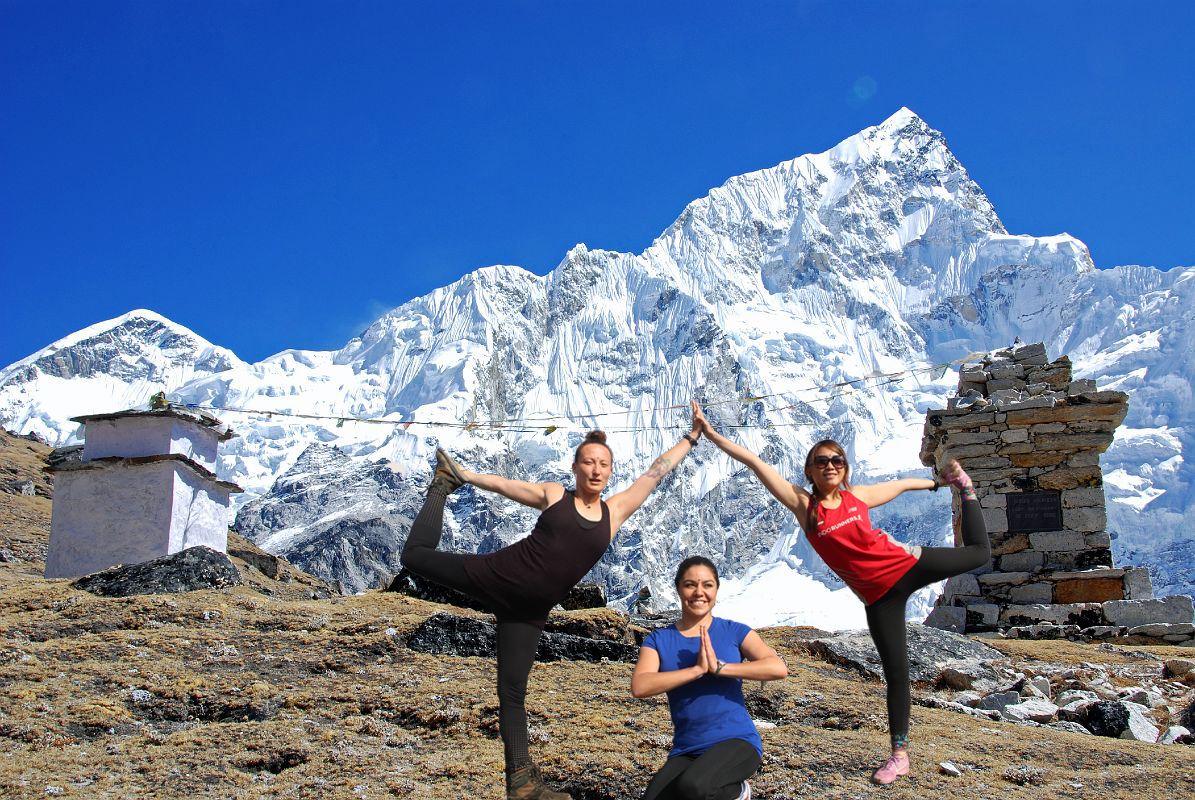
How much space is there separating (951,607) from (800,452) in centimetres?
15704

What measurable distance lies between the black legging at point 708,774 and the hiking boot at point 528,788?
0.61 m

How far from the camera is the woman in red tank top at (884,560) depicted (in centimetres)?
531

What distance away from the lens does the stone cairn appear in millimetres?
13750

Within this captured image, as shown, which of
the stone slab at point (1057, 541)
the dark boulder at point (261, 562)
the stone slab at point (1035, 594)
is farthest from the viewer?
the dark boulder at point (261, 562)

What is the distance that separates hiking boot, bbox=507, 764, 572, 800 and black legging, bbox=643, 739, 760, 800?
2.02 ft

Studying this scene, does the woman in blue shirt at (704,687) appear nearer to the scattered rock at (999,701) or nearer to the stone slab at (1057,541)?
the scattered rock at (999,701)

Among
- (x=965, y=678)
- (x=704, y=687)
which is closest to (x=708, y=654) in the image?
(x=704, y=687)

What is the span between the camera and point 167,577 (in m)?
9.39

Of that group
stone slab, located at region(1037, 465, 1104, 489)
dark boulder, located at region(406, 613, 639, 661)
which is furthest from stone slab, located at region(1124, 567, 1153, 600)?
dark boulder, located at region(406, 613, 639, 661)

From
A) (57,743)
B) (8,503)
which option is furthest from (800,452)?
(57,743)

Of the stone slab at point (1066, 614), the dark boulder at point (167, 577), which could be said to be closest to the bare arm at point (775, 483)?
the dark boulder at point (167, 577)

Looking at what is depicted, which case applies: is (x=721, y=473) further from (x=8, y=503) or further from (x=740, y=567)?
(x=8, y=503)

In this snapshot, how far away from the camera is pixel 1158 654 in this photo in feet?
36.8

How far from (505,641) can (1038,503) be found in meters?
11.8
